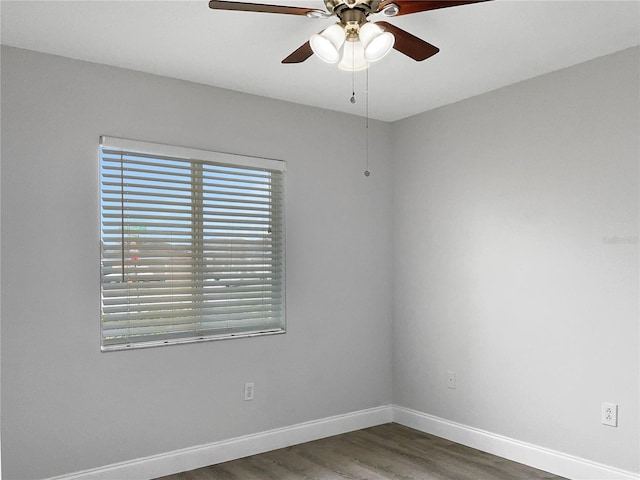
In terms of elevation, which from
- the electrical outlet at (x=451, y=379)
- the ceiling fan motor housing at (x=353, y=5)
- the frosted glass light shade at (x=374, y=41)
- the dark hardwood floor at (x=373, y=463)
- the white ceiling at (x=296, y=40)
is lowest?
the dark hardwood floor at (x=373, y=463)

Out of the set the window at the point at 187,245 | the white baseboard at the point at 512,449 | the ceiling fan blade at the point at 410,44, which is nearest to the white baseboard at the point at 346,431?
the white baseboard at the point at 512,449

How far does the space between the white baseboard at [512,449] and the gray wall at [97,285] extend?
1.27 feet

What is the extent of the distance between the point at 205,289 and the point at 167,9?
71.5 inches

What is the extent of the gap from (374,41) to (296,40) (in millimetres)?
946

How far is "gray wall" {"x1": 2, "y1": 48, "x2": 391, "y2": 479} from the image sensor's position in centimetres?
309

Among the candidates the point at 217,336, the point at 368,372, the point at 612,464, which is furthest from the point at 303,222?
the point at 612,464

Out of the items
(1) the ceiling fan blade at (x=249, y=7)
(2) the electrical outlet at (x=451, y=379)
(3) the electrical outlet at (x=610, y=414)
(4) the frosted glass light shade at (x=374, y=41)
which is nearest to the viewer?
(1) the ceiling fan blade at (x=249, y=7)

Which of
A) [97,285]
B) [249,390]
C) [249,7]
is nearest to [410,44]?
[249,7]

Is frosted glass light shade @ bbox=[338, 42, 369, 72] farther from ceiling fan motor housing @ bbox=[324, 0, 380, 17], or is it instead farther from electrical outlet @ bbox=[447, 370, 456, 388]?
electrical outlet @ bbox=[447, 370, 456, 388]

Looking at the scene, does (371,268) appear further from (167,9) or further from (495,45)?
(167,9)

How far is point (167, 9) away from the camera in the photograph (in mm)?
2652

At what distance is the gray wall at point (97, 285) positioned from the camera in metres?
3.09

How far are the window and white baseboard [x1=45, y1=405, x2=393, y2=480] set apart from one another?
0.72 m

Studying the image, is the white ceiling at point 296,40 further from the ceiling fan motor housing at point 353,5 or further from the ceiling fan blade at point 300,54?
the ceiling fan motor housing at point 353,5
